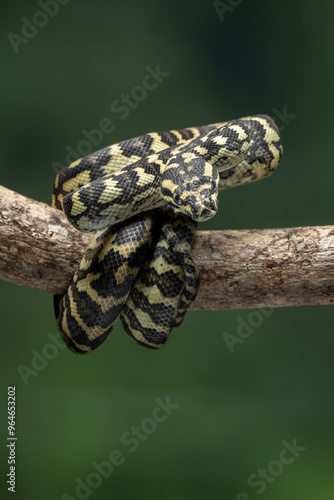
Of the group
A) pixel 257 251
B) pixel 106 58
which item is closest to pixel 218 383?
pixel 257 251

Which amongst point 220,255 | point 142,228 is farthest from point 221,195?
point 142,228

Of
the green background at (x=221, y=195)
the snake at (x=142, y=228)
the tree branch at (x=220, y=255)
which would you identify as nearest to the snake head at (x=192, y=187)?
the snake at (x=142, y=228)

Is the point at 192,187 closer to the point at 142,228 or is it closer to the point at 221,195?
the point at 142,228

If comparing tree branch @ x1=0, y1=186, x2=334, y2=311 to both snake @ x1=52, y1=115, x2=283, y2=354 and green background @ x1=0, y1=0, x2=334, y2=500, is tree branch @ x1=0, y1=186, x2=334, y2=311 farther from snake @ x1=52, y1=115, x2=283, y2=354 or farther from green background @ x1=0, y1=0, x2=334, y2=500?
green background @ x1=0, y1=0, x2=334, y2=500

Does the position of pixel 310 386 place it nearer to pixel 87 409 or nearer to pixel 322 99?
pixel 87 409

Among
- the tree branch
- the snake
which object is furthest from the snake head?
the tree branch

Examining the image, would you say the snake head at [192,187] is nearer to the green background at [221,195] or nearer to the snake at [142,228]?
the snake at [142,228]
